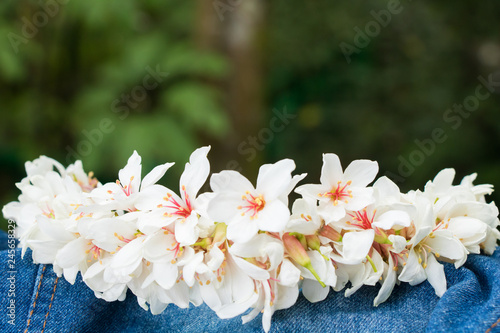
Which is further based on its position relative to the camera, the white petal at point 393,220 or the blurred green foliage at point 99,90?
the blurred green foliage at point 99,90

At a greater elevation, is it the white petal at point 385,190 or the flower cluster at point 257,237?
the white petal at point 385,190

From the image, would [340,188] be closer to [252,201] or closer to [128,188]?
[252,201]

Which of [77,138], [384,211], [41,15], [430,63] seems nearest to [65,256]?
[384,211]

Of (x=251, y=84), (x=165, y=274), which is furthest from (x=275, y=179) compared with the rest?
(x=251, y=84)

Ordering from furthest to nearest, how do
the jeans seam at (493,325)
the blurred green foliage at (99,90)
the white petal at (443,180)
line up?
the blurred green foliage at (99,90)
the white petal at (443,180)
the jeans seam at (493,325)

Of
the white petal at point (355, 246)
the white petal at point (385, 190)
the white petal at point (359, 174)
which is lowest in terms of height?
the white petal at point (355, 246)

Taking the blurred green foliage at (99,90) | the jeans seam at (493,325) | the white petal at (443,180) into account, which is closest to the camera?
the jeans seam at (493,325)

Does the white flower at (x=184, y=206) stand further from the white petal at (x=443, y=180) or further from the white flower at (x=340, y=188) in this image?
the white petal at (x=443, y=180)

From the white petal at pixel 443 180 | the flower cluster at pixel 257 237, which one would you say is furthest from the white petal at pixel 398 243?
the white petal at pixel 443 180
